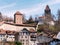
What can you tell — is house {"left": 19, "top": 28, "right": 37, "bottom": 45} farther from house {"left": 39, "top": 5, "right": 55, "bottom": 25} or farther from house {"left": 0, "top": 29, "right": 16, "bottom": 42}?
house {"left": 39, "top": 5, "right": 55, "bottom": 25}

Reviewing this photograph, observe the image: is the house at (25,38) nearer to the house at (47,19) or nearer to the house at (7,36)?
the house at (7,36)

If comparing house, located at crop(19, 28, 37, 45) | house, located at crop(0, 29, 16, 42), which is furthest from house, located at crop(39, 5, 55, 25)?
house, located at crop(0, 29, 16, 42)

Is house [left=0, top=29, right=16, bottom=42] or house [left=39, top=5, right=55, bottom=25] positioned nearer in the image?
house [left=0, top=29, right=16, bottom=42]

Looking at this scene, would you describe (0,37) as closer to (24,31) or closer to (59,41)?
(24,31)

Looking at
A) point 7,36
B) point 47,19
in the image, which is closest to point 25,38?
point 7,36

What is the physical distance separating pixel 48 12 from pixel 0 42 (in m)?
42.8

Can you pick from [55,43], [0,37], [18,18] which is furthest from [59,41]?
[18,18]

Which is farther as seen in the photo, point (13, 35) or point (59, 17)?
point (59, 17)

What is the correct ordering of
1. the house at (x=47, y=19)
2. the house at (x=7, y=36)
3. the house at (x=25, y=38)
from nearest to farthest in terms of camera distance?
the house at (x=7, y=36) → the house at (x=25, y=38) → the house at (x=47, y=19)

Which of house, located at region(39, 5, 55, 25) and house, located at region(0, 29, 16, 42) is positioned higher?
house, located at region(39, 5, 55, 25)

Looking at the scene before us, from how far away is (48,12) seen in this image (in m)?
74.6

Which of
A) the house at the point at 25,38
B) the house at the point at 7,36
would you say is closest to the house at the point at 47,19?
the house at the point at 25,38

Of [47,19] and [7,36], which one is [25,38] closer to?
[7,36]

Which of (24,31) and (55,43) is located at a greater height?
(24,31)
